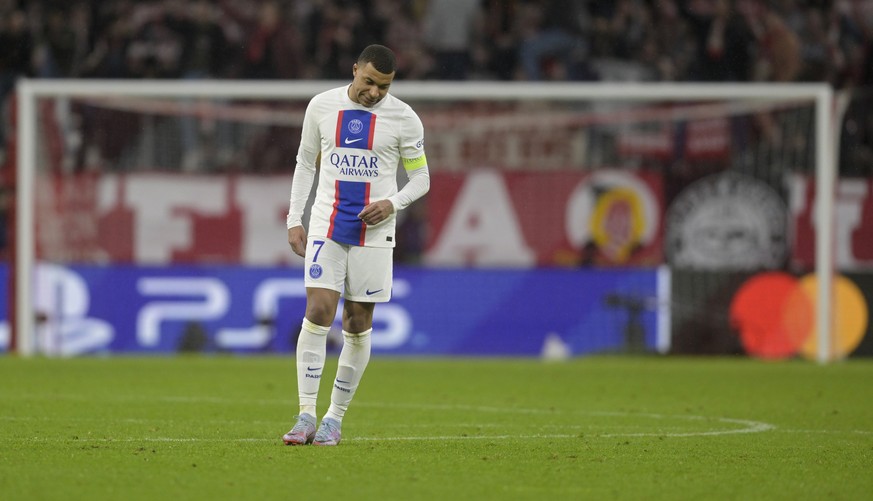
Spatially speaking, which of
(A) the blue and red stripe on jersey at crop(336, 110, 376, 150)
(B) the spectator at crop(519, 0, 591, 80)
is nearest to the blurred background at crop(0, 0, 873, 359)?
(B) the spectator at crop(519, 0, 591, 80)

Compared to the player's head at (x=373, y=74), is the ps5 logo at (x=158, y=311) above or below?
below

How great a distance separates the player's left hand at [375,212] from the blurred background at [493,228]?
31.7ft

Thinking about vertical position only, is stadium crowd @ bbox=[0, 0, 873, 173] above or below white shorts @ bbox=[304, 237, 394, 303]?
above

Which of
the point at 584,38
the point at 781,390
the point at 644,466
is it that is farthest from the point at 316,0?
the point at 644,466

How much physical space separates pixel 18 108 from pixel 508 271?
5885 millimetres

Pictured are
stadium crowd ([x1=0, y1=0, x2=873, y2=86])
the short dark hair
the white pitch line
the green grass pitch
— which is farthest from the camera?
stadium crowd ([x1=0, y1=0, x2=873, y2=86])

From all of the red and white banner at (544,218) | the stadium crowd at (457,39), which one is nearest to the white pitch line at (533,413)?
the red and white banner at (544,218)

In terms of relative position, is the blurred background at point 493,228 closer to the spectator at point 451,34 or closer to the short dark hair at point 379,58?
the spectator at point 451,34

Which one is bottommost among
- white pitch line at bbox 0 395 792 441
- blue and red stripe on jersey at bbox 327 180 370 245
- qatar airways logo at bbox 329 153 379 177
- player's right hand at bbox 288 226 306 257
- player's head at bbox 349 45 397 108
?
white pitch line at bbox 0 395 792 441

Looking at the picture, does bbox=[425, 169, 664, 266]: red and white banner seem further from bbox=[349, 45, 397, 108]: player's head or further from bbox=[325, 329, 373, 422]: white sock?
bbox=[349, 45, 397, 108]: player's head

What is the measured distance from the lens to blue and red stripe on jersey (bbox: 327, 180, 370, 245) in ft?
26.3

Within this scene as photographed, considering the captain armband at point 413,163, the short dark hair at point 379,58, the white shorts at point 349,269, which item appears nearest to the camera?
the short dark hair at point 379,58

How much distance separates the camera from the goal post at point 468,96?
56.6 ft

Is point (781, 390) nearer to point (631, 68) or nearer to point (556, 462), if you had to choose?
point (556, 462)
